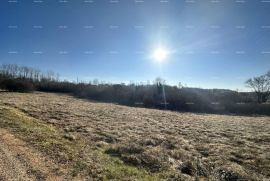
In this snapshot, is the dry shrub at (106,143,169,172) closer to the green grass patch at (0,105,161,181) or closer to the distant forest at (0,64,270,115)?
the green grass patch at (0,105,161,181)

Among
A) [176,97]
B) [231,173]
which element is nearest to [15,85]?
[176,97]

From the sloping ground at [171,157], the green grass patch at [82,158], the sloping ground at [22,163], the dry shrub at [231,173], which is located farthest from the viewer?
the dry shrub at [231,173]

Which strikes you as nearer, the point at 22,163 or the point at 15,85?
the point at 22,163

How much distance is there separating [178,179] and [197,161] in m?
3.80

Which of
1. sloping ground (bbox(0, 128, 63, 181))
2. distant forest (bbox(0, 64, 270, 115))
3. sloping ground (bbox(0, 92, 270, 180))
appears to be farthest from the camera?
distant forest (bbox(0, 64, 270, 115))

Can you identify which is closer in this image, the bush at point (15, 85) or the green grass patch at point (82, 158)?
the green grass patch at point (82, 158)

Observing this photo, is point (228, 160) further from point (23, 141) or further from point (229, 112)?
point (229, 112)

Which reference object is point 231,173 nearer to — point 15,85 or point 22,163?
point 22,163

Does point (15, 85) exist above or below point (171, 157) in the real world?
above

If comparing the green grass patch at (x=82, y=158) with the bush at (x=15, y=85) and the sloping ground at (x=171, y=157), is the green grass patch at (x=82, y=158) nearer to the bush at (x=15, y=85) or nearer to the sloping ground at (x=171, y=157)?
the sloping ground at (x=171, y=157)

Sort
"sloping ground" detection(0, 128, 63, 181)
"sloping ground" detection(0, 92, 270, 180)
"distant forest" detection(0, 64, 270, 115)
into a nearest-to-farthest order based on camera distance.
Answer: "sloping ground" detection(0, 128, 63, 181)
"sloping ground" detection(0, 92, 270, 180)
"distant forest" detection(0, 64, 270, 115)

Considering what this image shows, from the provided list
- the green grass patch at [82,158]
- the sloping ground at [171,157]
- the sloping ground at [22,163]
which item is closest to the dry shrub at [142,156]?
the sloping ground at [171,157]

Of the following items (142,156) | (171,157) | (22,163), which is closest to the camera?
(22,163)

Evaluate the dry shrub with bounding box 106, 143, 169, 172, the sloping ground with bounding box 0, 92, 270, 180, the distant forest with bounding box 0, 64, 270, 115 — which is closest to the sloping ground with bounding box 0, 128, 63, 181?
the sloping ground with bounding box 0, 92, 270, 180
